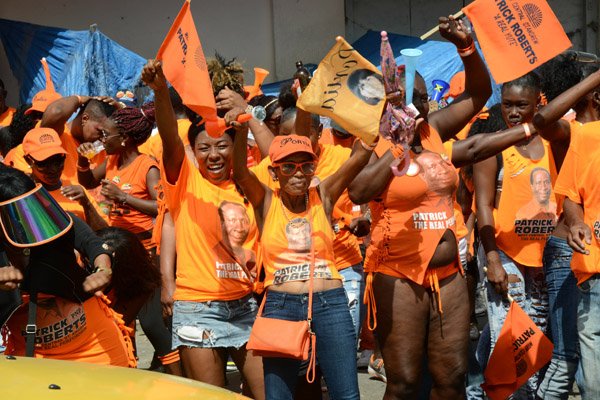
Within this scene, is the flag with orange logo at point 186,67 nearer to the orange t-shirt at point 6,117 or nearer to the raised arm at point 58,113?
the raised arm at point 58,113

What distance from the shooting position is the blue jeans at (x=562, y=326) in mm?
6227

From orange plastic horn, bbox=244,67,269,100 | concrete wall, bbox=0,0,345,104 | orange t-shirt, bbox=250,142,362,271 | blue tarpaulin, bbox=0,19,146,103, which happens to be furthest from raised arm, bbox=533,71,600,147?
concrete wall, bbox=0,0,345,104

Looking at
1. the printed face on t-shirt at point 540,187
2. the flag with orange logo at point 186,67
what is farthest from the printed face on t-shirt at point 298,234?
the printed face on t-shirt at point 540,187

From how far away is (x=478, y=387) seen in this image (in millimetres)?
6848

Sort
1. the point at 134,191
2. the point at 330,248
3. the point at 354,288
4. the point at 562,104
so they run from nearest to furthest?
the point at 330,248 → the point at 562,104 → the point at 354,288 → the point at 134,191

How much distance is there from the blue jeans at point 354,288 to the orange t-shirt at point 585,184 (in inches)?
67.0

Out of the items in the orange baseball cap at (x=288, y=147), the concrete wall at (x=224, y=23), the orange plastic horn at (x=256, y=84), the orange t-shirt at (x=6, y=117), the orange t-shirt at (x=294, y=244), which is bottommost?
the orange t-shirt at (x=294, y=244)

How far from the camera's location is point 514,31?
6.05 meters

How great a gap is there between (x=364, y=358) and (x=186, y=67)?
3.68 m

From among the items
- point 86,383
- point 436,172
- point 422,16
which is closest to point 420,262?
point 436,172

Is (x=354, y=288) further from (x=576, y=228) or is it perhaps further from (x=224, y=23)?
(x=224, y=23)

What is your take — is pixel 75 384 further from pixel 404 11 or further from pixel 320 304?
pixel 404 11

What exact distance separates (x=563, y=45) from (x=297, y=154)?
1736 millimetres

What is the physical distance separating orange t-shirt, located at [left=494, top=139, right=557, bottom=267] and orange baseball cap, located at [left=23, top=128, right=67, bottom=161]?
290 centimetres
